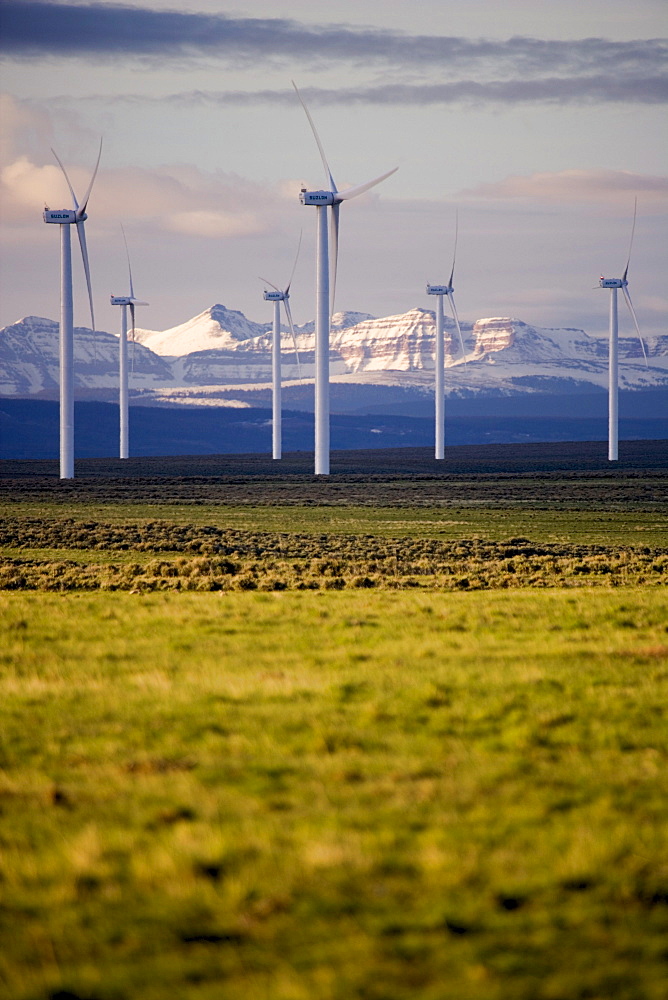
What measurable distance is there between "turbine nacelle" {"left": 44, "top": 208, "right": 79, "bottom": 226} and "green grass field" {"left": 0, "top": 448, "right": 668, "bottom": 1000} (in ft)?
313

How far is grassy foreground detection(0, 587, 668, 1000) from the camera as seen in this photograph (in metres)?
7.91

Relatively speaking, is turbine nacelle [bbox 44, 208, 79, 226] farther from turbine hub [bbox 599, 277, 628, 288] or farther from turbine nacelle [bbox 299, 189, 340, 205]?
turbine hub [bbox 599, 277, 628, 288]

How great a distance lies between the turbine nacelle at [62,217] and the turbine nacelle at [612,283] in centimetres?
7037

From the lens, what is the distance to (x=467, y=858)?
9711 millimetres

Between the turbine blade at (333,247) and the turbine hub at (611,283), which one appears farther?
the turbine hub at (611,283)

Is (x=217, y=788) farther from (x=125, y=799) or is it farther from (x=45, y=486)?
(x=45, y=486)

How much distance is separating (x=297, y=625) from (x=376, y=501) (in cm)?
6597

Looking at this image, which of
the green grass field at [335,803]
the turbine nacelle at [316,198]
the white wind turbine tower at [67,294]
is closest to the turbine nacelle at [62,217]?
the white wind turbine tower at [67,294]

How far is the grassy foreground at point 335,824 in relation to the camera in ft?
25.9

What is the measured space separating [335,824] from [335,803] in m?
0.70

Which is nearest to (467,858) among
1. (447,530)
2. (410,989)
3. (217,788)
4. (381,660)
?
(410,989)

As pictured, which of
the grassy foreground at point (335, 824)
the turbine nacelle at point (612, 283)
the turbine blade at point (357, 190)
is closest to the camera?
the grassy foreground at point (335, 824)

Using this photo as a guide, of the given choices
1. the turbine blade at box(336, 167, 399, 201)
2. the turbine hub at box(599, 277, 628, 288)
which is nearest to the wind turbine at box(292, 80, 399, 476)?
the turbine blade at box(336, 167, 399, 201)

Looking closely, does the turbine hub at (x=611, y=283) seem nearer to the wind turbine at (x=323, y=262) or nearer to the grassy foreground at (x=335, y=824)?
the wind turbine at (x=323, y=262)
